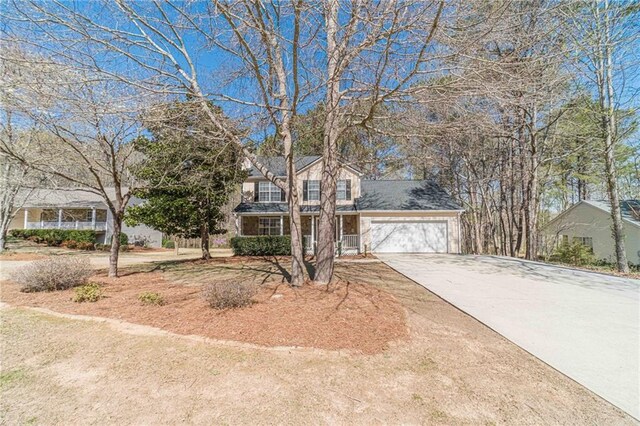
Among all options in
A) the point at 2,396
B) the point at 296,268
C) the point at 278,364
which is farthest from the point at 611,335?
the point at 2,396

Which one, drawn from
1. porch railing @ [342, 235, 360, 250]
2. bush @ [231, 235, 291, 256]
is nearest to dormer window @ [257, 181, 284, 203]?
bush @ [231, 235, 291, 256]

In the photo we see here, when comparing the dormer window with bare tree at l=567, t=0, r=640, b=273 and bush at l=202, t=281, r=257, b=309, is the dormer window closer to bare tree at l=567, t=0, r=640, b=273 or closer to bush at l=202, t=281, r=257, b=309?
bush at l=202, t=281, r=257, b=309

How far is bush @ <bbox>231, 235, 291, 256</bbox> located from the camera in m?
15.8

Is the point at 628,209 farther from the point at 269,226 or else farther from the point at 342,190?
the point at 269,226

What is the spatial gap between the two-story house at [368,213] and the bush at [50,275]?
9218 mm

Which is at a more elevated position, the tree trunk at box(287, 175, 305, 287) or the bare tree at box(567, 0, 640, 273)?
the bare tree at box(567, 0, 640, 273)

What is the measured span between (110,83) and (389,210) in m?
13.9

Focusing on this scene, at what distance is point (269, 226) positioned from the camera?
18719mm

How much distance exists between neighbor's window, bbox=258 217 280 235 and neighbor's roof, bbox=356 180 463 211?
5422 mm

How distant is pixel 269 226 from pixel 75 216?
54.6ft

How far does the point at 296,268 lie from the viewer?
267 inches

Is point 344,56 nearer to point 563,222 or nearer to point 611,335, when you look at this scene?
point 611,335

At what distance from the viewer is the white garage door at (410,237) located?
1662cm

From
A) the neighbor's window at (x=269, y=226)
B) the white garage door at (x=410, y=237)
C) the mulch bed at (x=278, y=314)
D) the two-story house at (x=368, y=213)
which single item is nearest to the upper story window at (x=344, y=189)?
the two-story house at (x=368, y=213)
